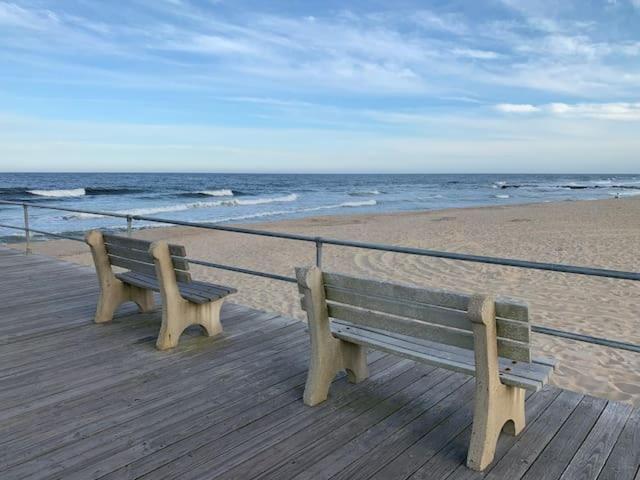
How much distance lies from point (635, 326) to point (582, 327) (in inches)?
25.3

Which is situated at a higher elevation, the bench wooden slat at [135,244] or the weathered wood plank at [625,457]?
the bench wooden slat at [135,244]

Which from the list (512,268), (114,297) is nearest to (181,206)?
(512,268)

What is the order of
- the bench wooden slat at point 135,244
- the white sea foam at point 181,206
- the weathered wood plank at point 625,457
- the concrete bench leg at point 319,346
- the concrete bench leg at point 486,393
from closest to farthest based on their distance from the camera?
the concrete bench leg at point 486,393 < the weathered wood plank at point 625,457 < the concrete bench leg at point 319,346 < the bench wooden slat at point 135,244 < the white sea foam at point 181,206

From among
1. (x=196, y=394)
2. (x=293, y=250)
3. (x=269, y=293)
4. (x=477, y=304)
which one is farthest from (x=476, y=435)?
(x=293, y=250)

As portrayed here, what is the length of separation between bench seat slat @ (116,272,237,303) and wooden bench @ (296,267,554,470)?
4.14 ft

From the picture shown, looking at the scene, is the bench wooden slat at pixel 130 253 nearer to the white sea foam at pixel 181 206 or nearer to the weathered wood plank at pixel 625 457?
the weathered wood plank at pixel 625 457

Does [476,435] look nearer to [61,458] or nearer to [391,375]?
[391,375]

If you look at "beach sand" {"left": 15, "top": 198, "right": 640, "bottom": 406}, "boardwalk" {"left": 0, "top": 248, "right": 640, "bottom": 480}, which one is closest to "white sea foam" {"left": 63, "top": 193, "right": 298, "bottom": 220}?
"beach sand" {"left": 15, "top": 198, "right": 640, "bottom": 406}

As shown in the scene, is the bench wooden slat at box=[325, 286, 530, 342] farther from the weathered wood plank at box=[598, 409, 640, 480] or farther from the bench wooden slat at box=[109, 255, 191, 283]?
the bench wooden slat at box=[109, 255, 191, 283]

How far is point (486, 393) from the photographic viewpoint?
241cm

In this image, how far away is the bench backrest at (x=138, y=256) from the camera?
12.7ft

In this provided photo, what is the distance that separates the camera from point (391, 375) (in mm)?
3451

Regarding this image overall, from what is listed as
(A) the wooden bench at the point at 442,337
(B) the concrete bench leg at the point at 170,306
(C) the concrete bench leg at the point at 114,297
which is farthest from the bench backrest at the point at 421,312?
(C) the concrete bench leg at the point at 114,297

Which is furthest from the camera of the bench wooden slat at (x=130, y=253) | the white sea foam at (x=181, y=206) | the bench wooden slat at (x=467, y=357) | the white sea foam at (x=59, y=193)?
the white sea foam at (x=59, y=193)
